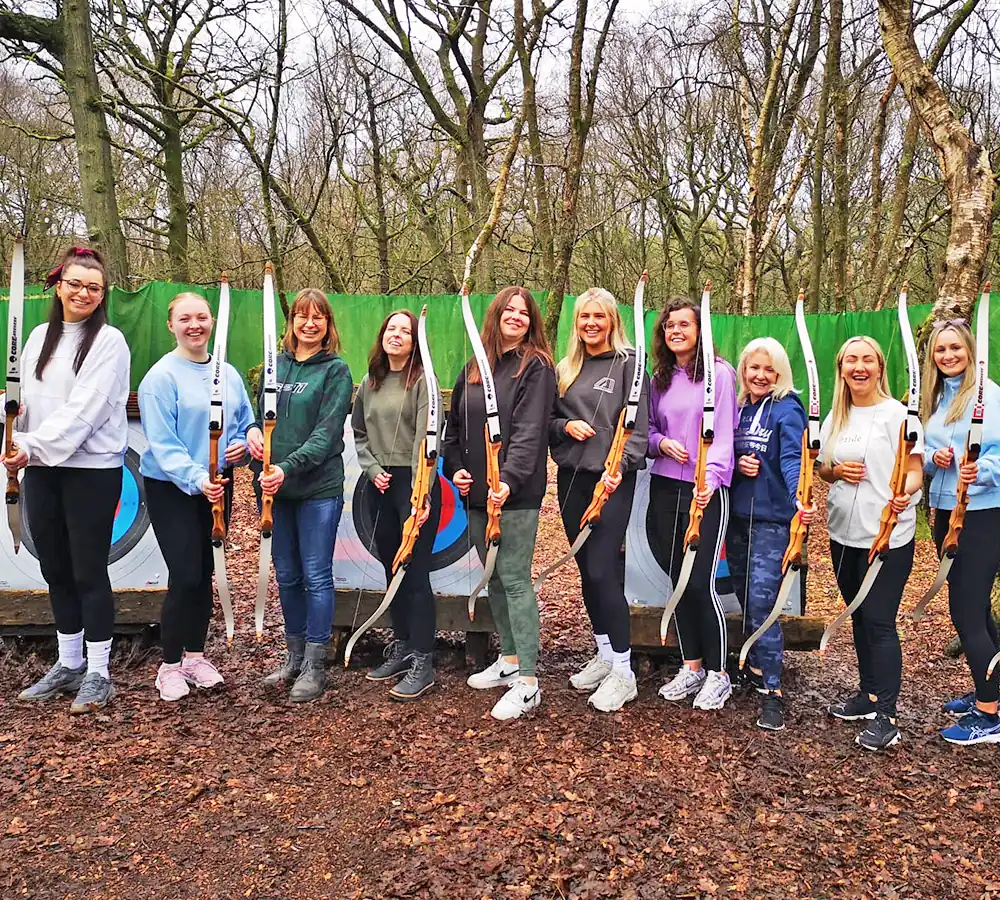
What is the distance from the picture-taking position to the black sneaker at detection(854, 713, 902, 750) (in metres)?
2.69

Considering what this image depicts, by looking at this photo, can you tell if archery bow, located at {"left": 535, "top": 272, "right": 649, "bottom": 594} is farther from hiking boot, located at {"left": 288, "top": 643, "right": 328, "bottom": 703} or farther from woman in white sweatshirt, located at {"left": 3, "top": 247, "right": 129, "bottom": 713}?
woman in white sweatshirt, located at {"left": 3, "top": 247, "right": 129, "bottom": 713}

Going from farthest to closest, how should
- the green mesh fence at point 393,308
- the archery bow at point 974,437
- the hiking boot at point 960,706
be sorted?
1. the green mesh fence at point 393,308
2. the hiking boot at point 960,706
3. the archery bow at point 974,437

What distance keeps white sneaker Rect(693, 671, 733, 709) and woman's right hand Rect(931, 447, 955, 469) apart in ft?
3.59

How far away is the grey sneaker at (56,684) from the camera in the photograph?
119 inches

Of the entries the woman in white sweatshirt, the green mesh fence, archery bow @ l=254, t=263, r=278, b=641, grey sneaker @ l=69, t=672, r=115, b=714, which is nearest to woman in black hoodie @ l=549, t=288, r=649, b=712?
archery bow @ l=254, t=263, r=278, b=641

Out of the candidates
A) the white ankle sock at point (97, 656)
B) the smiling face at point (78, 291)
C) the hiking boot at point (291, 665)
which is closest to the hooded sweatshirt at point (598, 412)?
the hiking boot at point (291, 665)

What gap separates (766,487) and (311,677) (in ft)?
6.30

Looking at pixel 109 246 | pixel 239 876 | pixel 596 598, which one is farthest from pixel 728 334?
pixel 239 876

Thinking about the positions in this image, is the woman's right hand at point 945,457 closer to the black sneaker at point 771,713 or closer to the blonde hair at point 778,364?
the blonde hair at point 778,364

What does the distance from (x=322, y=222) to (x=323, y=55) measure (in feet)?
10.4

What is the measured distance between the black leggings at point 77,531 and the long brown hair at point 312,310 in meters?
0.80

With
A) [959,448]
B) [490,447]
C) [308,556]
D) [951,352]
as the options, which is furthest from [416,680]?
[951,352]

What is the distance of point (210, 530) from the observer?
3.09 meters

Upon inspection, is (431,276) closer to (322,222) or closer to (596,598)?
(322,222)
